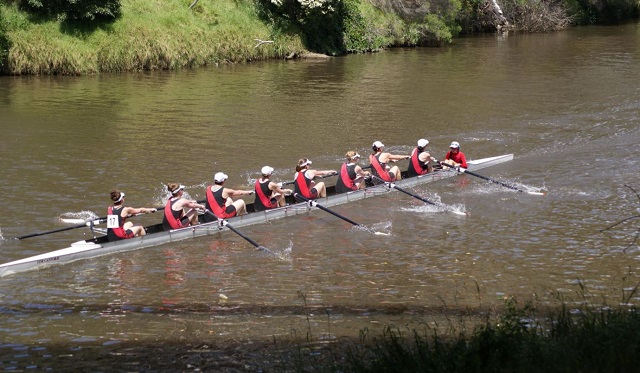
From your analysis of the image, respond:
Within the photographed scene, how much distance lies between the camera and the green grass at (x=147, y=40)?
1497 inches

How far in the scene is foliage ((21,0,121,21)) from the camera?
128 ft

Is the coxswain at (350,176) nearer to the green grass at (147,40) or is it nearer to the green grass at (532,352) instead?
the green grass at (532,352)

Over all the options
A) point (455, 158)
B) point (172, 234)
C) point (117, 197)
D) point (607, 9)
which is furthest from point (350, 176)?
point (607, 9)

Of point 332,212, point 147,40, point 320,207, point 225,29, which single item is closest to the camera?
point 332,212

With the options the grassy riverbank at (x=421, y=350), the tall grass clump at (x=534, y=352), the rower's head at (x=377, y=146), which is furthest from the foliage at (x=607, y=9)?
the tall grass clump at (x=534, y=352)

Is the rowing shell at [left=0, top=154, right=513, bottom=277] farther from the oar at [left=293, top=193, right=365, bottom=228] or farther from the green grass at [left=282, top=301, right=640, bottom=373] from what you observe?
the green grass at [left=282, top=301, right=640, bottom=373]

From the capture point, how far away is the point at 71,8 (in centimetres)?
3922

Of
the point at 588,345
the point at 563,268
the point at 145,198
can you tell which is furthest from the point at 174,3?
the point at 588,345

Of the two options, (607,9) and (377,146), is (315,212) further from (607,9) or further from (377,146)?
(607,9)

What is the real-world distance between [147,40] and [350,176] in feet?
74.6

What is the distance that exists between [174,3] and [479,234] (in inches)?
1195

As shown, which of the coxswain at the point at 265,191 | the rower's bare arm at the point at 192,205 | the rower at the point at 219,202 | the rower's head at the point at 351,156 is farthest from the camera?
the rower's head at the point at 351,156

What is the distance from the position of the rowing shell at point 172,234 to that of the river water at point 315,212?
0.21m

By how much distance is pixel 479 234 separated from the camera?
17984mm
